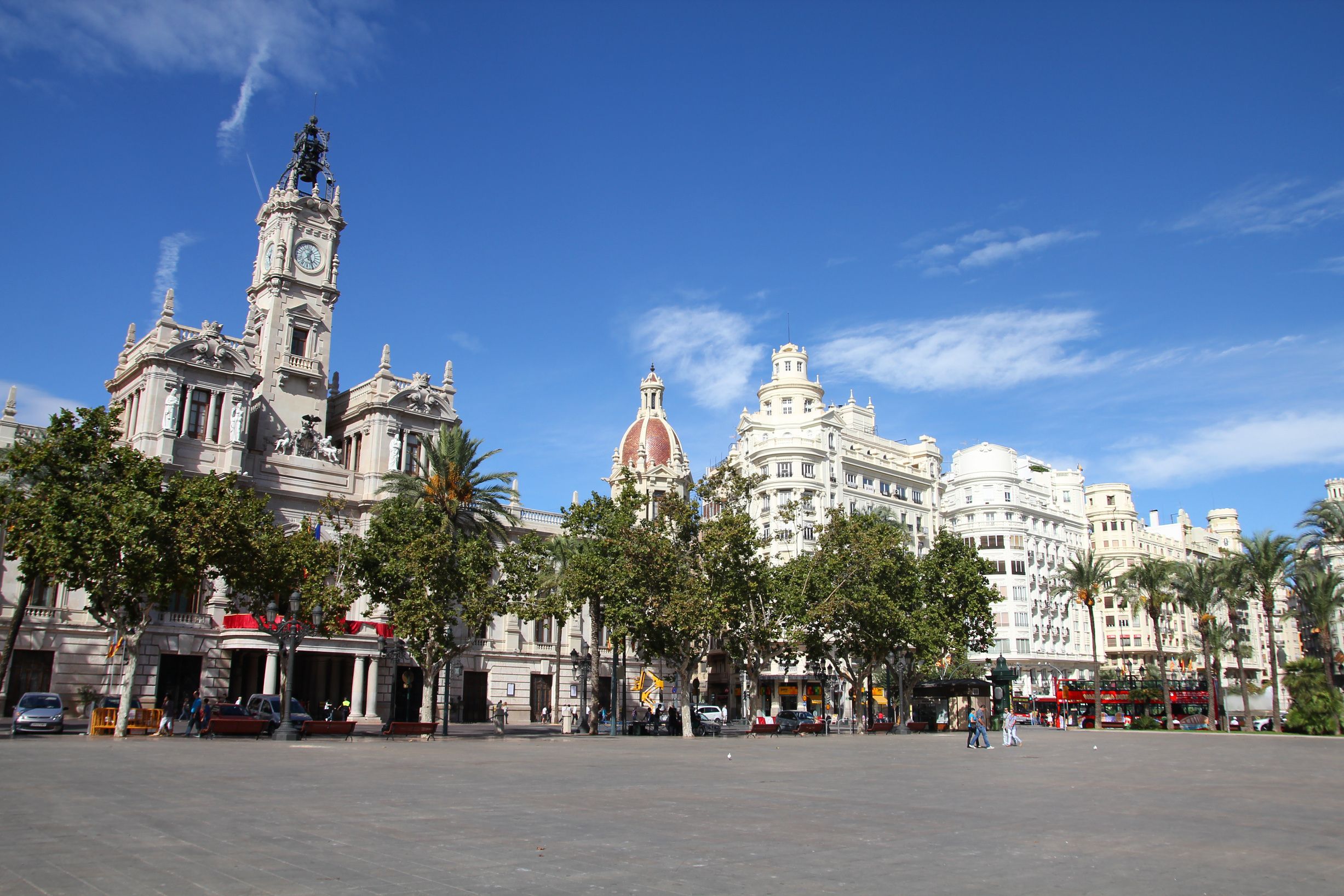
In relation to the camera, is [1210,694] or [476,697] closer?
[476,697]

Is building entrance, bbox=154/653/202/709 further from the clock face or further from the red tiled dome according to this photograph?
the red tiled dome

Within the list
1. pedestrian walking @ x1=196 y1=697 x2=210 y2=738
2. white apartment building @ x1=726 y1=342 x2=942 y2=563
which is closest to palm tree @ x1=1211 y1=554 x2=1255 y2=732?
white apartment building @ x1=726 y1=342 x2=942 y2=563

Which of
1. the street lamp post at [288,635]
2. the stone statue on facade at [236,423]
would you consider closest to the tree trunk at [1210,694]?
the street lamp post at [288,635]

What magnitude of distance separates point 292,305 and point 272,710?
29.2 m

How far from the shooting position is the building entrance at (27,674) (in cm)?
4522

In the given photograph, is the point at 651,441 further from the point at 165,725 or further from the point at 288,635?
the point at 165,725

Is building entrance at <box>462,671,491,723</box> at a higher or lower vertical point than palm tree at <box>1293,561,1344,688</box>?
lower

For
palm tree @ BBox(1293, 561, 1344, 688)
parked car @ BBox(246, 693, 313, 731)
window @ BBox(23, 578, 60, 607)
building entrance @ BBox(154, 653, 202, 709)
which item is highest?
palm tree @ BBox(1293, 561, 1344, 688)

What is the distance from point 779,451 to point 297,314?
46.4m

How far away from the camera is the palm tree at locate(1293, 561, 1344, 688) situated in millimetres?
62500

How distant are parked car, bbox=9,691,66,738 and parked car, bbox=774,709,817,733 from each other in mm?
35260

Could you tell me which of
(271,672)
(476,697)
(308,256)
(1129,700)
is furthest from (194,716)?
(1129,700)

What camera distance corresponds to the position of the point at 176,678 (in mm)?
49750

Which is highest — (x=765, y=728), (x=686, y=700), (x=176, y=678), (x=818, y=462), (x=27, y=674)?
(x=818, y=462)
